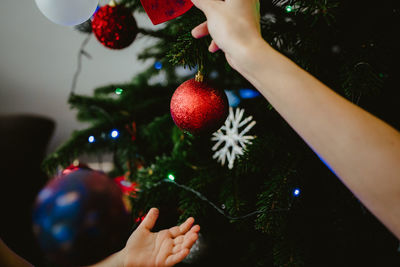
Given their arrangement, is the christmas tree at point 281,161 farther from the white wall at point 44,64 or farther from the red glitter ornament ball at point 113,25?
the white wall at point 44,64

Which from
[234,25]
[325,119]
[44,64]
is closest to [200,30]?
[234,25]

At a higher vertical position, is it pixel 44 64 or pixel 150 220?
pixel 150 220

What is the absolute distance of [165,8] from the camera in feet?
1.28

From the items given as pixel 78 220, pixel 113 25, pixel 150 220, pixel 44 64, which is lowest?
pixel 44 64

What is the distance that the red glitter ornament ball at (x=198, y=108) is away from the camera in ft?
1.13

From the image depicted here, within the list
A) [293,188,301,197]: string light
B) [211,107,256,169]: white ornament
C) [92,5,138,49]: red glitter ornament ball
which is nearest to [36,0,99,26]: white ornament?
[92,5,138,49]: red glitter ornament ball

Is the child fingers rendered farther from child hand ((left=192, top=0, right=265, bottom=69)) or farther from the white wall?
the white wall

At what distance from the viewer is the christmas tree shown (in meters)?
0.39

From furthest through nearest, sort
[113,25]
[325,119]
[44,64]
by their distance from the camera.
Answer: [44,64] → [113,25] → [325,119]

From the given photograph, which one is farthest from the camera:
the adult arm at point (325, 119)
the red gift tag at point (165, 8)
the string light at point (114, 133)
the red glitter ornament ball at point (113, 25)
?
the string light at point (114, 133)

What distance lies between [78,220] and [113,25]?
0.40 m

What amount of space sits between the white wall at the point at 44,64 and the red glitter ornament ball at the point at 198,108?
1.22 meters

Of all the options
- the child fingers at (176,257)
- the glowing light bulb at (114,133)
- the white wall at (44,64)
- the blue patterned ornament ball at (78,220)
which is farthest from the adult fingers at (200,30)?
the white wall at (44,64)

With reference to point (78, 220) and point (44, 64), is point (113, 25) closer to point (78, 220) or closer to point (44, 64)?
point (78, 220)
